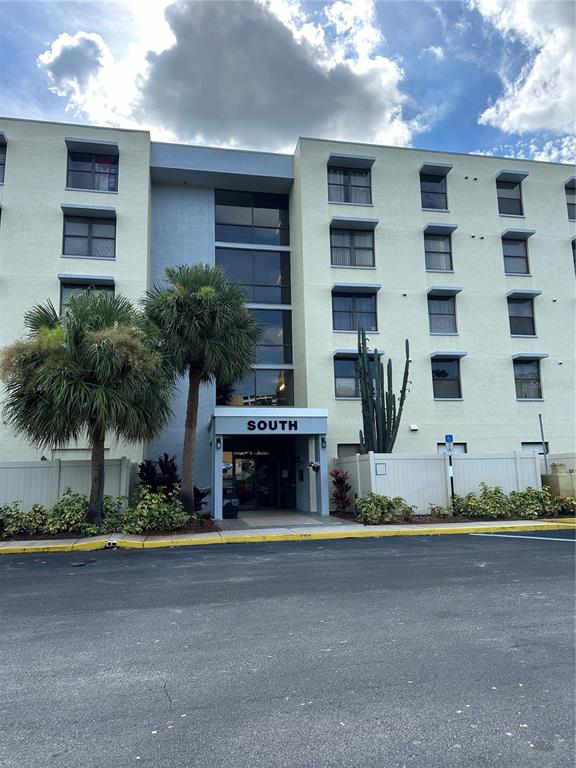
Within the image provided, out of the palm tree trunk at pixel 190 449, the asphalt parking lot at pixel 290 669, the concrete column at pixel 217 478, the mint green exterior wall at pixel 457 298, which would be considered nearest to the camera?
the asphalt parking lot at pixel 290 669

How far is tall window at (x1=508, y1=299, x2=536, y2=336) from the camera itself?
82.4ft

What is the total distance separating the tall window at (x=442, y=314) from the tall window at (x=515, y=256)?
11.5ft

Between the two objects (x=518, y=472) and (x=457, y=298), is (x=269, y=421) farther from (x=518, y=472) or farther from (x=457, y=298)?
(x=457, y=298)

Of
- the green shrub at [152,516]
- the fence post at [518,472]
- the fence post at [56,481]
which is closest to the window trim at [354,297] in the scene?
the fence post at [518,472]

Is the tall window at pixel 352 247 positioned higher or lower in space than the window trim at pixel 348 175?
lower

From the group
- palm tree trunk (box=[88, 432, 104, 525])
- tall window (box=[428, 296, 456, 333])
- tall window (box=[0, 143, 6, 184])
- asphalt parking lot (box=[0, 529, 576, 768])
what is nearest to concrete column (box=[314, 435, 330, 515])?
tall window (box=[428, 296, 456, 333])

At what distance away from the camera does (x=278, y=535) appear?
47.3 ft

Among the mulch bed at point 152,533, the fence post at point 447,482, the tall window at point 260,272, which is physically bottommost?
the mulch bed at point 152,533

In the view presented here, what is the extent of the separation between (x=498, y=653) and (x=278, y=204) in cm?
2383

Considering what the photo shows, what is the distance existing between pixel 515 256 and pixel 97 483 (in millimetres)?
21143

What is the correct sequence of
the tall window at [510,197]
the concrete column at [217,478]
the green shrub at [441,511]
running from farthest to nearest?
1. the tall window at [510,197]
2. the concrete column at [217,478]
3. the green shrub at [441,511]

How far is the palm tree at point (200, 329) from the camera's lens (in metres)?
15.9

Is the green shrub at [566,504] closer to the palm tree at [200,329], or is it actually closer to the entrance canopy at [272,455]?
the entrance canopy at [272,455]

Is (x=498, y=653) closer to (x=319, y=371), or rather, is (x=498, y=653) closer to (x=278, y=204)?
(x=319, y=371)
